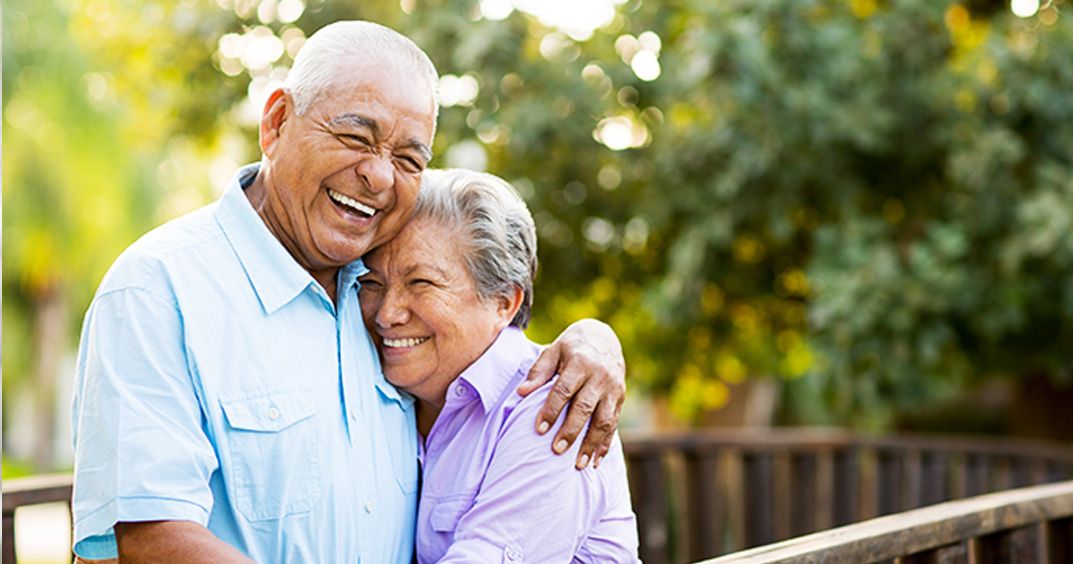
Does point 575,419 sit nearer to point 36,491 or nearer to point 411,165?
point 411,165

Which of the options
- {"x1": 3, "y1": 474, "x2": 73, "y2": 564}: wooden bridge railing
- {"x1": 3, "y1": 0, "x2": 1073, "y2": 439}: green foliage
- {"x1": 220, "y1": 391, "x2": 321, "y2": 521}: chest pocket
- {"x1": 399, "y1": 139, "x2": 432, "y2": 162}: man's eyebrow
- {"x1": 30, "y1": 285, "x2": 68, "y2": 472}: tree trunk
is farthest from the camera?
{"x1": 30, "y1": 285, "x2": 68, "y2": 472}: tree trunk

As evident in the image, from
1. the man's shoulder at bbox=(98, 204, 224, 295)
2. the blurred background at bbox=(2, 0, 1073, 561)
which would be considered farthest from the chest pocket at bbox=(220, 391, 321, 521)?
the blurred background at bbox=(2, 0, 1073, 561)

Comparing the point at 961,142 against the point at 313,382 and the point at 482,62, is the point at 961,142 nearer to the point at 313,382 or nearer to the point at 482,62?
the point at 482,62

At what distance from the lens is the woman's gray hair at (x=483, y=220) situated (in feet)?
7.58

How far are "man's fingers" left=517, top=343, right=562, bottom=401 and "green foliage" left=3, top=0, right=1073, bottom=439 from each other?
122 inches

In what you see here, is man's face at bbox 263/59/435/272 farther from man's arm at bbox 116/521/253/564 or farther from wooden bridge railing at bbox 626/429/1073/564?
wooden bridge railing at bbox 626/429/1073/564

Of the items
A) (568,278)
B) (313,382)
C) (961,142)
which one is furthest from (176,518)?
(568,278)

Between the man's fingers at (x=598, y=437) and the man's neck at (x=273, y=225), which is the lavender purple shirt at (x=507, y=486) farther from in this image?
the man's neck at (x=273, y=225)

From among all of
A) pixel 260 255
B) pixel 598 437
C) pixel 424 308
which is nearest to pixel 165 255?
pixel 260 255

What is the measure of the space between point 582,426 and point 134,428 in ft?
2.51

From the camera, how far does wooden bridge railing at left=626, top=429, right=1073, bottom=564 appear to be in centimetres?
578

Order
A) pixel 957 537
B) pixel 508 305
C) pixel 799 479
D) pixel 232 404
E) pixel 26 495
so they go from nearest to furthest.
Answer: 1. pixel 232 404
2. pixel 508 305
3. pixel 957 537
4. pixel 26 495
5. pixel 799 479

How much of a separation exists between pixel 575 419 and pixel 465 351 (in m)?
0.27

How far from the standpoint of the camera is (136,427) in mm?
1771
